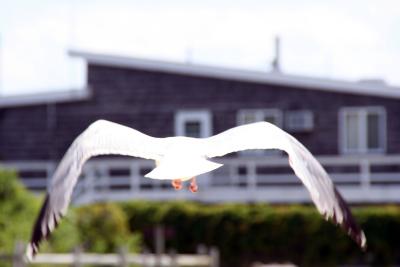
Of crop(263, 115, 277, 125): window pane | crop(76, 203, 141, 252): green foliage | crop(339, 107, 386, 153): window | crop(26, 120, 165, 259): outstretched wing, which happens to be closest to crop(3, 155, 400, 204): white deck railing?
crop(339, 107, 386, 153): window

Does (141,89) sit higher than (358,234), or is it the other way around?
(141,89)

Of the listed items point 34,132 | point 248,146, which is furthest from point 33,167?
point 248,146

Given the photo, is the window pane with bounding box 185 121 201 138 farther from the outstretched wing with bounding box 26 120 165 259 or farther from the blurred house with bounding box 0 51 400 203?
the outstretched wing with bounding box 26 120 165 259

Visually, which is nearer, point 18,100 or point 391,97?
point 391,97

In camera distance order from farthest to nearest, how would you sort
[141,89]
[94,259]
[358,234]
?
[141,89] → [94,259] → [358,234]

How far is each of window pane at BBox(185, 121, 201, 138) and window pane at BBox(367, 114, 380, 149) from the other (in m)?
3.97

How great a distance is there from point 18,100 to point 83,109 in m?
1.66

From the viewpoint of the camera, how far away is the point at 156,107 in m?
27.4

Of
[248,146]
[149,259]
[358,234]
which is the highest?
[248,146]

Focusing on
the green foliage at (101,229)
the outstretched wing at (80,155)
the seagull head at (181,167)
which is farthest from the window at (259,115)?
the seagull head at (181,167)

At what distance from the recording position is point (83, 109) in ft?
91.8

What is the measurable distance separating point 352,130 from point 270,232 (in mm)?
6313

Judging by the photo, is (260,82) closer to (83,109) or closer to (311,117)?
(311,117)

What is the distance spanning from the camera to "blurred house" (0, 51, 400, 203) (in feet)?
83.3
